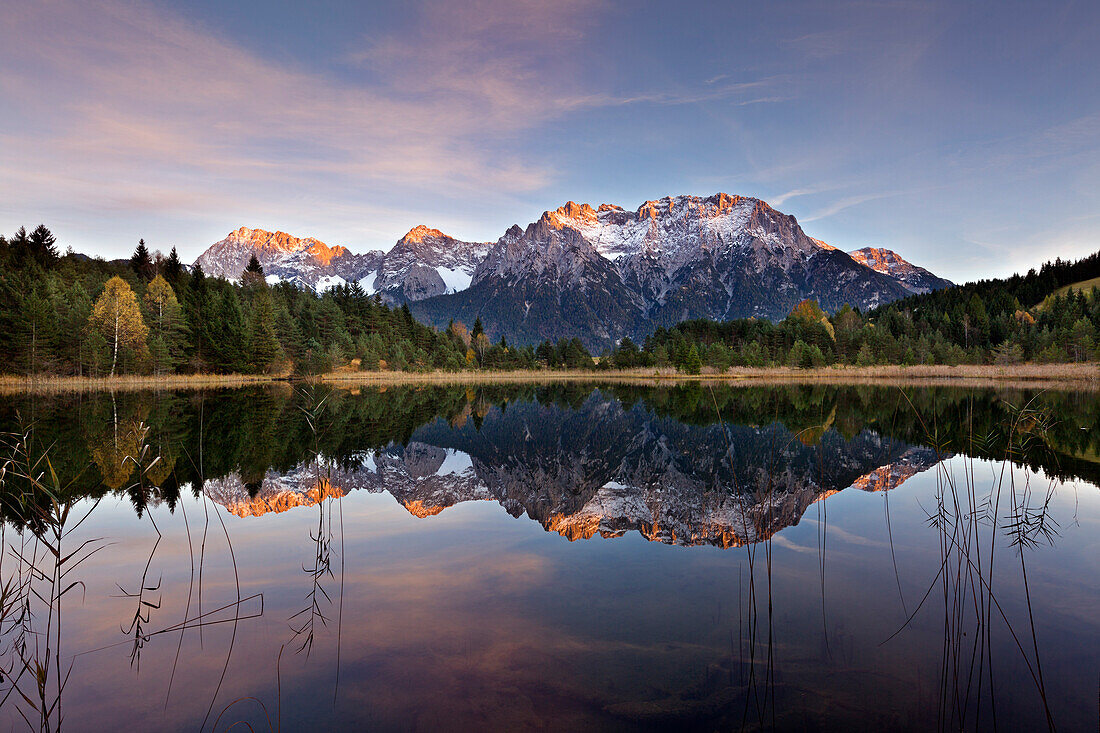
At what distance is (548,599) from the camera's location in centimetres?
776

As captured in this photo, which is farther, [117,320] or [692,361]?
[692,361]

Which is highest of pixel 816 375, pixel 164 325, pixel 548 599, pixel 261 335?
pixel 164 325

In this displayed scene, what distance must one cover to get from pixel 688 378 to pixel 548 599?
87.9 meters

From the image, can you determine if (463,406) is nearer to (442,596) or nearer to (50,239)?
(442,596)

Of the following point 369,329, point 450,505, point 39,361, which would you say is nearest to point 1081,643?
point 450,505

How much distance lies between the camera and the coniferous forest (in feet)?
191

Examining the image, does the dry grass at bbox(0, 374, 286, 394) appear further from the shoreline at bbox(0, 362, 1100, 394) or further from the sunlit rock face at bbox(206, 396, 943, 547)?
the sunlit rock face at bbox(206, 396, 943, 547)

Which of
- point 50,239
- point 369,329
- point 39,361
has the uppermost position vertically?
point 50,239

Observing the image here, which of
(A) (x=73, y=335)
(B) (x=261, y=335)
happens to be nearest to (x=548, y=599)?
(A) (x=73, y=335)

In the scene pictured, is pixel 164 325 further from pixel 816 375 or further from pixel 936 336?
pixel 936 336

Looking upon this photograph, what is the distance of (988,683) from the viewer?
18.0 ft

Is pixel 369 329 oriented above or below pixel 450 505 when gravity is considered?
above

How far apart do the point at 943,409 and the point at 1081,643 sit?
30315 millimetres

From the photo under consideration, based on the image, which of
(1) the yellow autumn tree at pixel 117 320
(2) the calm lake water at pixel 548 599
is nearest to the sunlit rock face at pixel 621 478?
(2) the calm lake water at pixel 548 599
